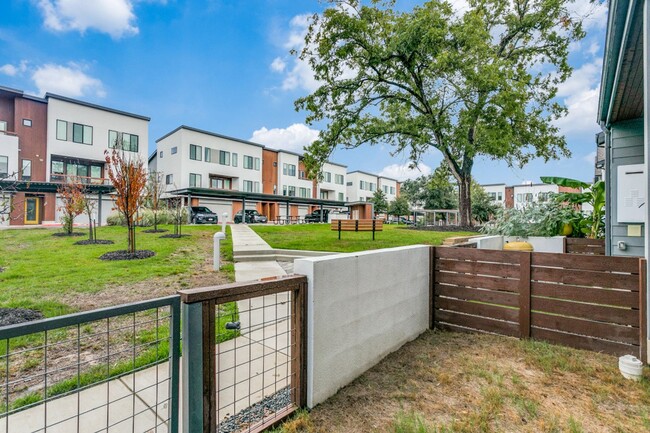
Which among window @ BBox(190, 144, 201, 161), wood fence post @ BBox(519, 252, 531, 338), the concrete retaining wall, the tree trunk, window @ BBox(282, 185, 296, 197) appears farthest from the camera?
window @ BBox(282, 185, 296, 197)

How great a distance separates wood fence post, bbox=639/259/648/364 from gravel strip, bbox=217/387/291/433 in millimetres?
3679

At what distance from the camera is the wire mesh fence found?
4.94 ft

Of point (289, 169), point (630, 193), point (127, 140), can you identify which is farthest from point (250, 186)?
point (630, 193)

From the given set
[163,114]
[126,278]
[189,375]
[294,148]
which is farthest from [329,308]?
[294,148]

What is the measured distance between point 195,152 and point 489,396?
33072 mm

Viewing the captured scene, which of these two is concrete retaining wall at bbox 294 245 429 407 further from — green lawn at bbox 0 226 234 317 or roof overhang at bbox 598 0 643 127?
green lawn at bbox 0 226 234 317

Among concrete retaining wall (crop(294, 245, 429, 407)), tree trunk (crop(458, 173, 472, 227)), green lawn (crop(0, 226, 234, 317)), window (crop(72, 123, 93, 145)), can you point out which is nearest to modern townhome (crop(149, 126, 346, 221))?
window (crop(72, 123, 93, 145))

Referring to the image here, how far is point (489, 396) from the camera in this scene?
2695 millimetres

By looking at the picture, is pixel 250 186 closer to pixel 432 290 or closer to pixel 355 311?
pixel 432 290

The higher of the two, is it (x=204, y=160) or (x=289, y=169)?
(x=289, y=169)

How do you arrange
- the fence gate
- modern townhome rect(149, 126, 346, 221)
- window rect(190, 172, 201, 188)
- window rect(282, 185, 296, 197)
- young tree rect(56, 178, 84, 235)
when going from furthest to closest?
1. window rect(282, 185, 296, 197)
2. window rect(190, 172, 201, 188)
3. modern townhome rect(149, 126, 346, 221)
4. young tree rect(56, 178, 84, 235)
5. the fence gate

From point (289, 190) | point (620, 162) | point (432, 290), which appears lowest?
point (432, 290)

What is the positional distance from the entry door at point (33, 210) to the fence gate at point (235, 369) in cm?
2711

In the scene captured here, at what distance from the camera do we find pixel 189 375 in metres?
1.88
